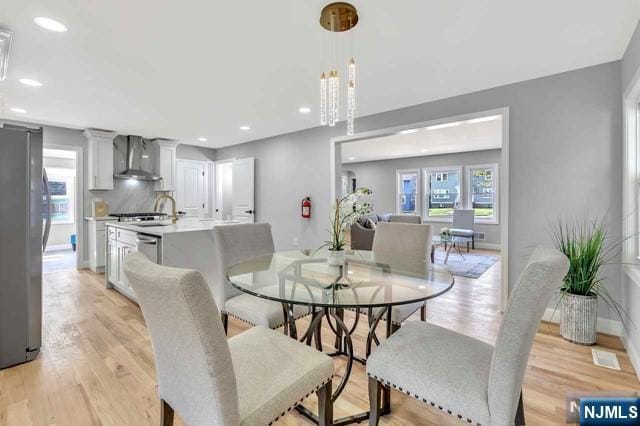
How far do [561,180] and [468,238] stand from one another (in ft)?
15.2

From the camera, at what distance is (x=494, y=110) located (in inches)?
130

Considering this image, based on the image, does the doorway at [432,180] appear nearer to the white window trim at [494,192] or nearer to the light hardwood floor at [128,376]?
the white window trim at [494,192]

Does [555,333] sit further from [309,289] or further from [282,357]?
[282,357]

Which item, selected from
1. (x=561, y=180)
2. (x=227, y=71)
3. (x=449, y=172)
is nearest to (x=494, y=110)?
(x=561, y=180)

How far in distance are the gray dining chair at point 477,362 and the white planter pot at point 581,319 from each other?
5.92ft

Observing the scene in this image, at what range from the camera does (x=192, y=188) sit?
6.83 meters

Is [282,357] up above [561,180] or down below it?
below

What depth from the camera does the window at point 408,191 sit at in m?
9.02

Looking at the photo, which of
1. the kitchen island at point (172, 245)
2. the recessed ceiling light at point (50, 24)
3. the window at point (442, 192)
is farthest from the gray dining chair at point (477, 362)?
the window at point (442, 192)

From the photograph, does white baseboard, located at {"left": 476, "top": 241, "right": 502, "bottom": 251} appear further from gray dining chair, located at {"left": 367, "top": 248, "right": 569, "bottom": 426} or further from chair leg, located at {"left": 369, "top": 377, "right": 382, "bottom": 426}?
chair leg, located at {"left": 369, "top": 377, "right": 382, "bottom": 426}

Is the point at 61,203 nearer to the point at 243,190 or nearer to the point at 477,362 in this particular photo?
the point at 243,190

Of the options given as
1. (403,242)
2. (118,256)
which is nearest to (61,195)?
(118,256)

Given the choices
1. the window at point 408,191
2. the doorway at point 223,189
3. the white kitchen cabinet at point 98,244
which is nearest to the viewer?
the white kitchen cabinet at point 98,244

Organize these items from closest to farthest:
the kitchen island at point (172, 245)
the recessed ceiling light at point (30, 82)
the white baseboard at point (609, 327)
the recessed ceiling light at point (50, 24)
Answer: the recessed ceiling light at point (50, 24) < the white baseboard at point (609, 327) < the kitchen island at point (172, 245) < the recessed ceiling light at point (30, 82)
